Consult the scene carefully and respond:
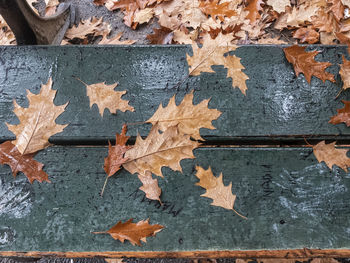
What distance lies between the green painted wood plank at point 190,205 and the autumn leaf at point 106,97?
181 millimetres

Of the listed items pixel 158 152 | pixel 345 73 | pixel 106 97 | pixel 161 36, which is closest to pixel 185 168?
pixel 158 152

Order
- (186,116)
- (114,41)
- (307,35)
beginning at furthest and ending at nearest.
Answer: (114,41) → (307,35) → (186,116)

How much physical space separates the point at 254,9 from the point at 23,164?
1.68m

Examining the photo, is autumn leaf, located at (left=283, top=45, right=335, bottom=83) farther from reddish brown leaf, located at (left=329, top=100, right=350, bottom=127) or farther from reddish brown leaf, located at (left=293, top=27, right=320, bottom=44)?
reddish brown leaf, located at (left=293, top=27, right=320, bottom=44)

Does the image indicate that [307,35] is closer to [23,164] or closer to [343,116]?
[343,116]

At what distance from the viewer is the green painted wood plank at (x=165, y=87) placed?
Result: 1.10 m

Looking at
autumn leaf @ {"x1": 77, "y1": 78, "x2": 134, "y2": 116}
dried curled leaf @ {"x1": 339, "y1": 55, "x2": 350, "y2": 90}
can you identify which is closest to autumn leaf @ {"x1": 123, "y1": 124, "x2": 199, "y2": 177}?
autumn leaf @ {"x1": 77, "y1": 78, "x2": 134, "y2": 116}

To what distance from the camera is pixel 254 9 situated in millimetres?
1783

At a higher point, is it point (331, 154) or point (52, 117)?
point (52, 117)

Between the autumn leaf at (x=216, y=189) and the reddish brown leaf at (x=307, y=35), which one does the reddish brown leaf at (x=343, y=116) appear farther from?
the reddish brown leaf at (x=307, y=35)

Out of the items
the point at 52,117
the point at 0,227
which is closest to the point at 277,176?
the point at 52,117

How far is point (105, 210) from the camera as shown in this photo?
3.34ft

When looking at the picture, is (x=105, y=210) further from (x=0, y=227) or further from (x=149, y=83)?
(x=149, y=83)

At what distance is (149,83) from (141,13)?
0.99m
